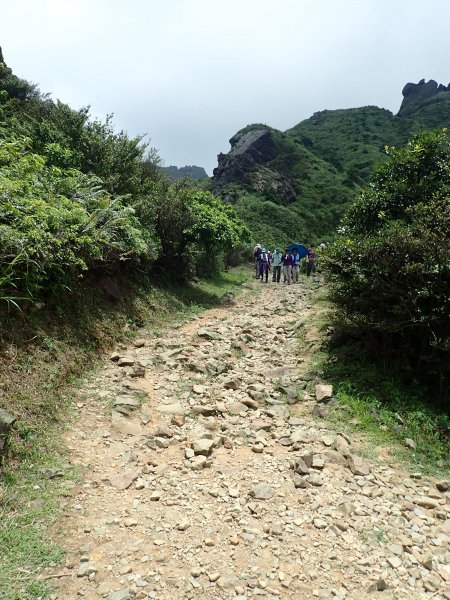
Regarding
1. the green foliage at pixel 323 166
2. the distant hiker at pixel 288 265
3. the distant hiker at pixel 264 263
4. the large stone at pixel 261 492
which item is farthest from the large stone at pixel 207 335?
the green foliage at pixel 323 166

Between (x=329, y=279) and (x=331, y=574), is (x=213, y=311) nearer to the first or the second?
(x=329, y=279)

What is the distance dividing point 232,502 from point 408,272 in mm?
4839

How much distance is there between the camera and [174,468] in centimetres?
459

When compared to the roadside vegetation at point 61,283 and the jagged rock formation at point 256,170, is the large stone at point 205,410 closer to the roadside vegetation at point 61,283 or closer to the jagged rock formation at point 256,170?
the roadside vegetation at point 61,283

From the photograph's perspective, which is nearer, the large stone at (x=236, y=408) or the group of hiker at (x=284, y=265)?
the large stone at (x=236, y=408)

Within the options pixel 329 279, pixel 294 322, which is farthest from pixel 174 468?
pixel 294 322

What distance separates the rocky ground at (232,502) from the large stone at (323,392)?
20mm

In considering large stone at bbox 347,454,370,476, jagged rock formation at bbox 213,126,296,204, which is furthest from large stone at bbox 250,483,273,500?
jagged rock formation at bbox 213,126,296,204

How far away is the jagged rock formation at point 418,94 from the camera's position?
296ft

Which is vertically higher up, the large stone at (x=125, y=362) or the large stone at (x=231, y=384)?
the large stone at (x=125, y=362)

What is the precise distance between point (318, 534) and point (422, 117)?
92.3 meters

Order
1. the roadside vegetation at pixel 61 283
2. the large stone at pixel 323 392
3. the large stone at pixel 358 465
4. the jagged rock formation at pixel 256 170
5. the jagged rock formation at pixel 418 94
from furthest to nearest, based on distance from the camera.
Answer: the jagged rock formation at pixel 418 94 < the jagged rock formation at pixel 256 170 < the large stone at pixel 323 392 < the large stone at pixel 358 465 < the roadside vegetation at pixel 61 283

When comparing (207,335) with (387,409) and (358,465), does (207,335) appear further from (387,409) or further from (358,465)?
(358,465)

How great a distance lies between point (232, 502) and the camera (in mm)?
4055
